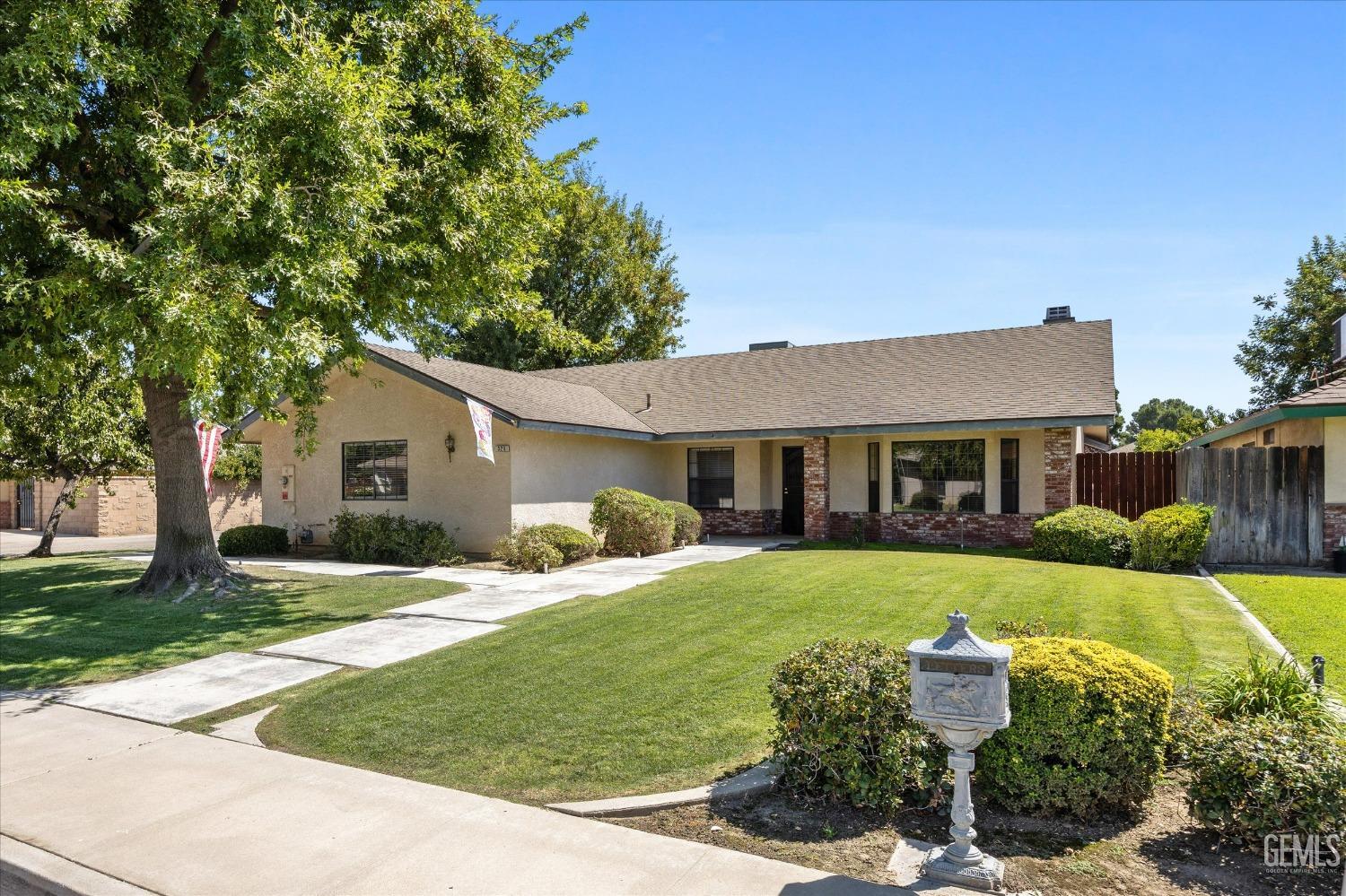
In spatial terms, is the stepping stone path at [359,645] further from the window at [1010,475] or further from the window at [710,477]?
the window at [1010,475]

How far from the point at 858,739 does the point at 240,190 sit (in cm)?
855

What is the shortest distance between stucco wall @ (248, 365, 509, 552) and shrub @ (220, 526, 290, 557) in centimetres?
93

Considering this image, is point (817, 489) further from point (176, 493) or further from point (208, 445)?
point (176, 493)

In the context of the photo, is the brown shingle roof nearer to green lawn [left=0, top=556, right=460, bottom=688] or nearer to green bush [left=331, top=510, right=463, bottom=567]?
green bush [left=331, top=510, right=463, bottom=567]

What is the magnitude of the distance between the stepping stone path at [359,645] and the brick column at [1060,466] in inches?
327

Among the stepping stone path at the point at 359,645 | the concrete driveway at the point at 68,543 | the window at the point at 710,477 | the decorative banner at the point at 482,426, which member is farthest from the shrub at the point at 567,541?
the concrete driveway at the point at 68,543

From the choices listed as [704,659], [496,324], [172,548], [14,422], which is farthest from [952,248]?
[496,324]

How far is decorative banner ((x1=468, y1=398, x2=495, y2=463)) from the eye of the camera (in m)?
14.6

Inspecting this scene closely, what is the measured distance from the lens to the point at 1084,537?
1411 cm

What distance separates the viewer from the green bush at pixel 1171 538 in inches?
511

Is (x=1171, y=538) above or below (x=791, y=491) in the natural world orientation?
below

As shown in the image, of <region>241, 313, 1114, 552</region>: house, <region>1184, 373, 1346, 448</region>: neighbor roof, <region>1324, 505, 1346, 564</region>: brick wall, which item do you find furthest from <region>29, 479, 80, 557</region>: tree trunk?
<region>1324, 505, 1346, 564</region>: brick wall

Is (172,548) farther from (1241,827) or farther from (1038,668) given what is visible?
(1241,827)

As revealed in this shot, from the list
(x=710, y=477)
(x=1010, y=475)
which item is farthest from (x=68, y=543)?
(x=1010, y=475)
